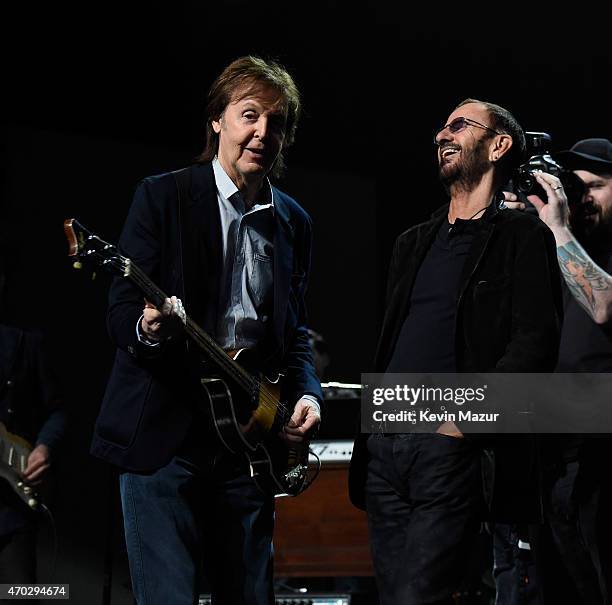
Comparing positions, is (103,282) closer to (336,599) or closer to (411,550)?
(336,599)

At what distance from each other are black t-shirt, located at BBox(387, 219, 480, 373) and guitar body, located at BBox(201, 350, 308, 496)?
14.6 inches

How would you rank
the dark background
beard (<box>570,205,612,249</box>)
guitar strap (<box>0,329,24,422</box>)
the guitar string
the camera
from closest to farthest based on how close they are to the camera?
the guitar string
the camera
beard (<box>570,205,612,249</box>)
guitar strap (<box>0,329,24,422</box>)
the dark background

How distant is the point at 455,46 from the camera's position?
5484mm

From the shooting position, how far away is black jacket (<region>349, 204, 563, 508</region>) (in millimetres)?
2656

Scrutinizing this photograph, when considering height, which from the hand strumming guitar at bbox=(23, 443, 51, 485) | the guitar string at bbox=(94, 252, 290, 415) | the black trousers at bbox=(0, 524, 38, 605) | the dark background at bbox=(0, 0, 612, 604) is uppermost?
the dark background at bbox=(0, 0, 612, 604)

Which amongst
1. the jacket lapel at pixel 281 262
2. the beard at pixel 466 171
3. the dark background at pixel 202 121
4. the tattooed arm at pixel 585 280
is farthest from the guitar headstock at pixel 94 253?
the dark background at pixel 202 121

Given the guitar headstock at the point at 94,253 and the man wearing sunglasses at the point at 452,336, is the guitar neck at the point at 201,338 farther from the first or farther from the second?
the man wearing sunglasses at the point at 452,336

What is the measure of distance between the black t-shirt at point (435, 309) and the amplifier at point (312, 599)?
92.7 inches

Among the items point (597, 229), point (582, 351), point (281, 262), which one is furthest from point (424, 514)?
point (597, 229)

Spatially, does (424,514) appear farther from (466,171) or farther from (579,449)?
(466,171)

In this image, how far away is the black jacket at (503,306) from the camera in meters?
2.66

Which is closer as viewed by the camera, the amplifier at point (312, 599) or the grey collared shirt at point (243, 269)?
the grey collared shirt at point (243, 269)

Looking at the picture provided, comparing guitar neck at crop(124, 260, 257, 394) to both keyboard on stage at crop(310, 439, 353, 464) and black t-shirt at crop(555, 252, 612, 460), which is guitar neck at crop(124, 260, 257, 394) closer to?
black t-shirt at crop(555, 252, 612, 460)

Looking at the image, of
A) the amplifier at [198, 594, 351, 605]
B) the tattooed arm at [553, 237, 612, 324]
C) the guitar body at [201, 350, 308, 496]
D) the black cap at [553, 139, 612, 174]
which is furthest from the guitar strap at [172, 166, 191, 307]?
the amplifier at [198, 594, 351, 605]
